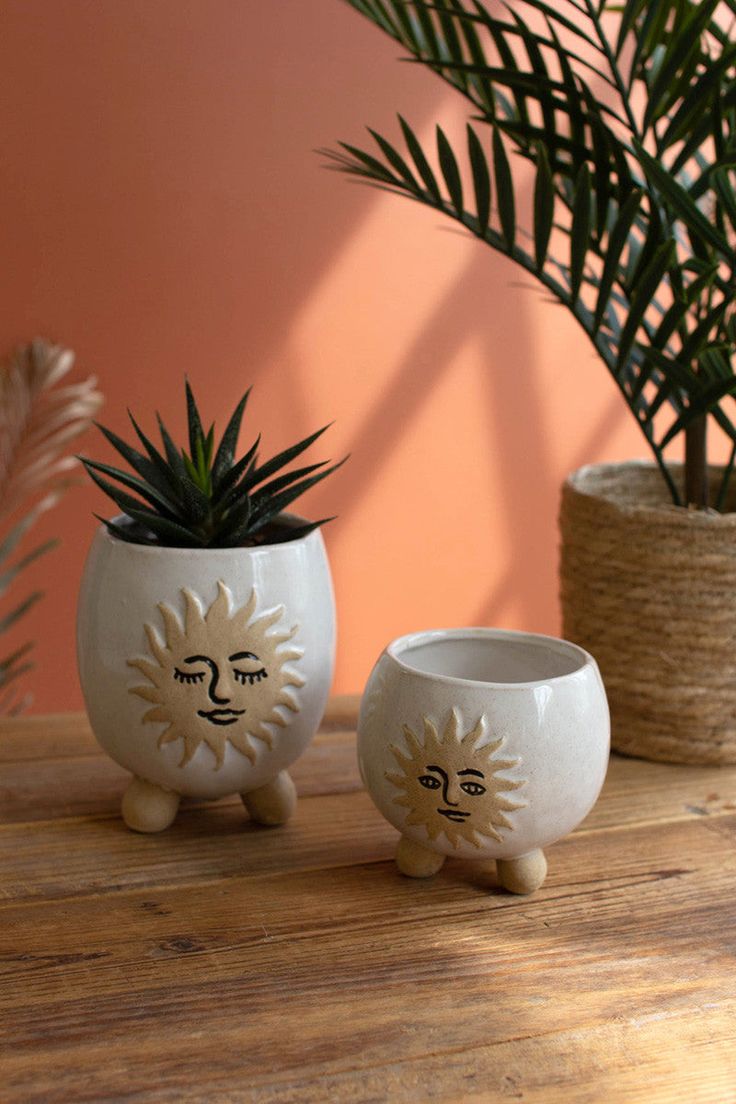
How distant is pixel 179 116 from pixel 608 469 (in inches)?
36.5

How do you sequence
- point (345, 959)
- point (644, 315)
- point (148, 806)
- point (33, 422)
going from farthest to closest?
point (33, 422), point (644, 315), point (148, 806), point (345, 959)

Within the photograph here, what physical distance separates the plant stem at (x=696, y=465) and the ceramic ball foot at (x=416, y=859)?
0.39 m

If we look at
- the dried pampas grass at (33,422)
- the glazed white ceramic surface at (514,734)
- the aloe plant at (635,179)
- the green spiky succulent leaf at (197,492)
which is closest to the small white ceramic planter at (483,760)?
the glazed white ceramic surface at (514,734)

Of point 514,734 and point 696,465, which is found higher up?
point 696,465

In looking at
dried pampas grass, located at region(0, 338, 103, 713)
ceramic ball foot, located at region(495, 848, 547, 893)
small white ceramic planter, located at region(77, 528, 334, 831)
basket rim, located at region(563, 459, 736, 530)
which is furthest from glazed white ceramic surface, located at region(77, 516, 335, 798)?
dried pampas grass, located at region(0, 338, 103, 713)

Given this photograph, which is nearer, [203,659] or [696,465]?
[203,659]

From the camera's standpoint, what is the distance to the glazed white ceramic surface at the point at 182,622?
0.71m

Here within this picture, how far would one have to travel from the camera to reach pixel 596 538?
922 mm

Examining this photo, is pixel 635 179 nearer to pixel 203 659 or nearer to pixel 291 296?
pixel 203 659

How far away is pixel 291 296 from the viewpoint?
1749 mm

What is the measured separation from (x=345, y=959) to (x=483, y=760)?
0.13 m

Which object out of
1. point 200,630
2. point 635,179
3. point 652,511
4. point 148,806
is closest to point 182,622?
point 200,630

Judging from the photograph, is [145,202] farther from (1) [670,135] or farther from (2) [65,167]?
(1) [670,135]

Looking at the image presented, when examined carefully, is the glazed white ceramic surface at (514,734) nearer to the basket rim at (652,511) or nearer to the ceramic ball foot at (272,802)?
the ceramic ball foot at (272,802)
